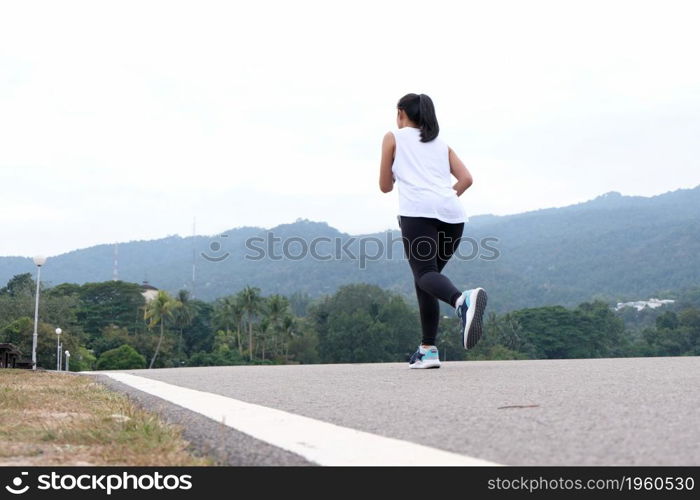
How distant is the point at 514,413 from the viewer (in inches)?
114

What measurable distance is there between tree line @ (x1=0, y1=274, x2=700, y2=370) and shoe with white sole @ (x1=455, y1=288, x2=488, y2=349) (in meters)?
70.1

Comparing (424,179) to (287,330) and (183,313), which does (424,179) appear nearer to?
(287,330)

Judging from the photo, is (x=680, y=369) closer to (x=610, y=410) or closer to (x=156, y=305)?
(x=610, y=410)

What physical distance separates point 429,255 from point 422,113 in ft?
3.40

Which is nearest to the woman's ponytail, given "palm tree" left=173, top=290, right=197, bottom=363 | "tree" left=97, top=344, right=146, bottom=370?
"tree" left=97, top=344, right=146, bottom=370

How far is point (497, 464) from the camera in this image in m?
1.91

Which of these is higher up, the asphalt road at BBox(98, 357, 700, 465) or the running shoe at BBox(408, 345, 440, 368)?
the running shoe at BBox(408, 345, 440, 368)

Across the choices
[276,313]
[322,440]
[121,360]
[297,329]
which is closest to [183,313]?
[276,313]

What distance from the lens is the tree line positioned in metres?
80.6

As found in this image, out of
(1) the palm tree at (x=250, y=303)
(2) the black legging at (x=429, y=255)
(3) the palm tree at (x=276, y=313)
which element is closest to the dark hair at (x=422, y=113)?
(2) the black legging at (x=429, y=255)

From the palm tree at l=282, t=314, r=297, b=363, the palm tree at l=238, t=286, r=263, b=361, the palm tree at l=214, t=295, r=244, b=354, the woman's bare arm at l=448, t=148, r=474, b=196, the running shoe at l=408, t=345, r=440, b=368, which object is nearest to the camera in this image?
the running shoe at l=408, t=345, r=440, b=368

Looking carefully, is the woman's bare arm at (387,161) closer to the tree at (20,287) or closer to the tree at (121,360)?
the tree at (121,360)

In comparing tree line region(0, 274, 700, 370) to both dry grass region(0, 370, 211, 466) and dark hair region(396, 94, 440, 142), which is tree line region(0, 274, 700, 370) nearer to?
dark hair region(396, 94, 440, 142)
